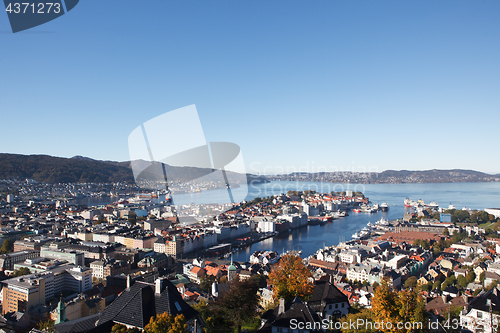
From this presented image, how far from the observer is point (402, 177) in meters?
50.0

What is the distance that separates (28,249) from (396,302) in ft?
31.1

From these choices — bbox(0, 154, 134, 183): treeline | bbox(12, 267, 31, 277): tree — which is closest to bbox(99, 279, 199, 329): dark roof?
bbox(12, 267, 31, 277): tree

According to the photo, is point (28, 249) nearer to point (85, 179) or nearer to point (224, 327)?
point (224, 327)

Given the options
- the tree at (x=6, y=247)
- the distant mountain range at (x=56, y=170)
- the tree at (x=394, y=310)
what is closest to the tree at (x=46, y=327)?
the tree at (x=394, y=310)

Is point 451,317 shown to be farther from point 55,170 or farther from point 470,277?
point 55,170

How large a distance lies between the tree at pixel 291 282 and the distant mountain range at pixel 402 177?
42865 mm

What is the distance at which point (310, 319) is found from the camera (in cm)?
241

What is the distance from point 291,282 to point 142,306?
146 centimetres

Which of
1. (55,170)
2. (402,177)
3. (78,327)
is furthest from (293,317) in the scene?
(402,177)

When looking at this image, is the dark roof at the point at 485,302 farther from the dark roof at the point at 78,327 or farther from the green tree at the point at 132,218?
the green tree at the point at 132,218

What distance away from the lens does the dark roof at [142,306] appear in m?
2.19

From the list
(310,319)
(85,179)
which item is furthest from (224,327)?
(85,179)

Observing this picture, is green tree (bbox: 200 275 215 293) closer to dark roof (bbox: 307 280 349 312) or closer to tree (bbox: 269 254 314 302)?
tree (bbox: 269 254 314 302)

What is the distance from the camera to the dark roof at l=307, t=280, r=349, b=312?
10.3 feet
